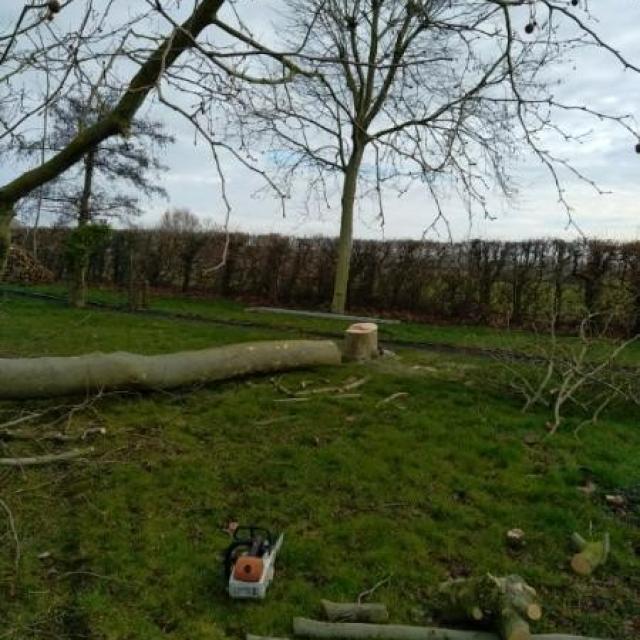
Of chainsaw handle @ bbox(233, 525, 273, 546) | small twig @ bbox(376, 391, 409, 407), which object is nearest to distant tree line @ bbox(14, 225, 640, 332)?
small twig @ bbox(376, 391, 409, 407)

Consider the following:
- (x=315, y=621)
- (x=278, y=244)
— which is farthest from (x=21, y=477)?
(x=278, y=244)

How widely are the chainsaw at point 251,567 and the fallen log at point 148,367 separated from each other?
3.20 m

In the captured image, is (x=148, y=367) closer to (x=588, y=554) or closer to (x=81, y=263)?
(x=588, y=554)

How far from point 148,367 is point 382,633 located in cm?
430

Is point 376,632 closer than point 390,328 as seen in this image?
Yes

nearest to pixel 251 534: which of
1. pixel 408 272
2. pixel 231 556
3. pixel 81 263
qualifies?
pixel 231 556

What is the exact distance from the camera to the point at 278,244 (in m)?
18.9

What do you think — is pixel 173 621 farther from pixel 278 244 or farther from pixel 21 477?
pixel 278 244

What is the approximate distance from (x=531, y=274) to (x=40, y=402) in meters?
11.1

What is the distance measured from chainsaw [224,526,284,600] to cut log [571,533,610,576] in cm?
184

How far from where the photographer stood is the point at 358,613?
12.0ft

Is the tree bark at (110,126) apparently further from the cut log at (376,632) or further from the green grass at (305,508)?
the cut log at (376,632)

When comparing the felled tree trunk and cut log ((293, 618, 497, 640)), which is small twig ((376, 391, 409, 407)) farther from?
cut log ((293, 618, 497, 640))

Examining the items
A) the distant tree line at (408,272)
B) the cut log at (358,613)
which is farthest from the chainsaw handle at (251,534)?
the distant tree line at (408,272)
